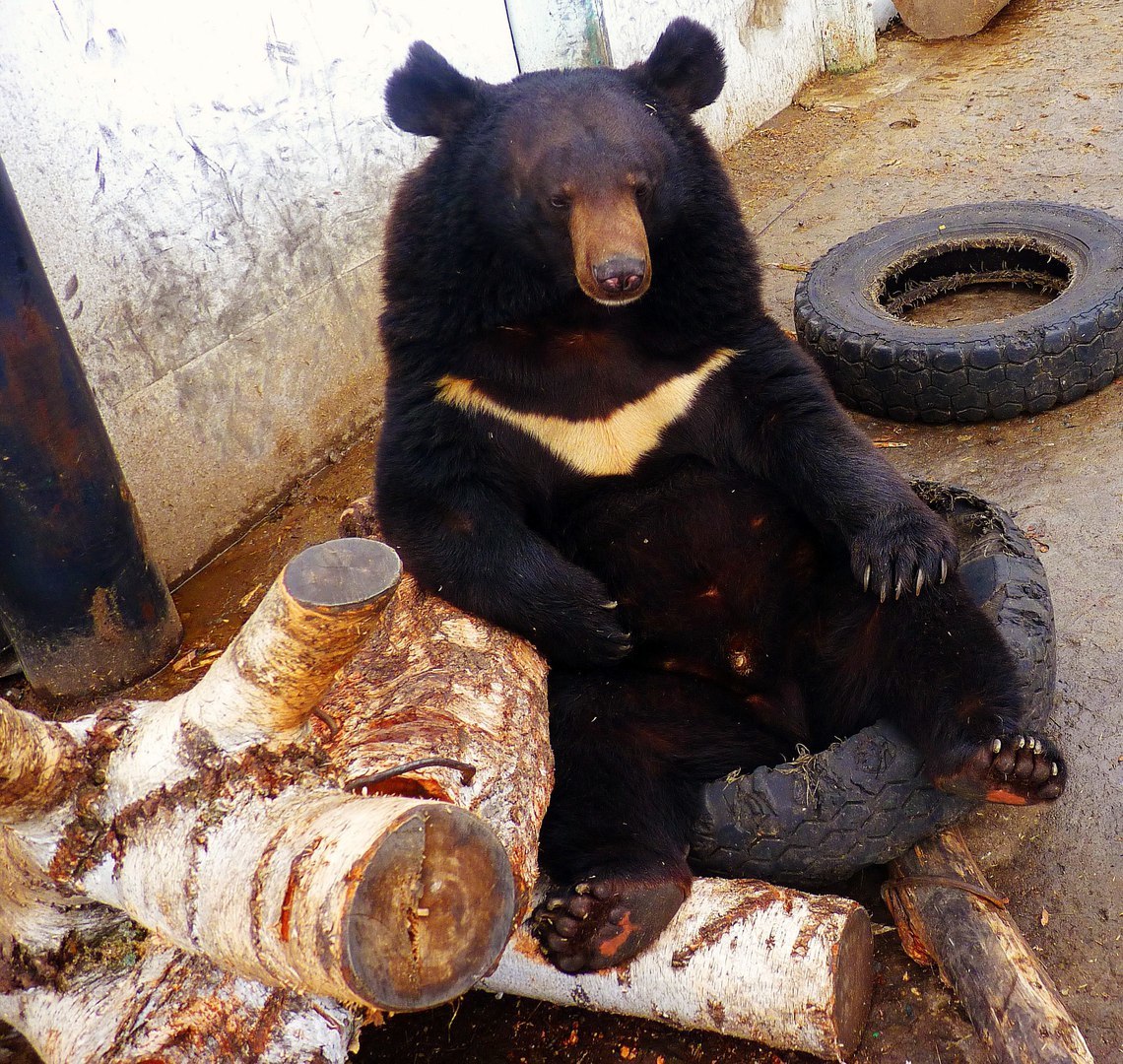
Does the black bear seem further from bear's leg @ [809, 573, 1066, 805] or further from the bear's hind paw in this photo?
the bear's hind paw

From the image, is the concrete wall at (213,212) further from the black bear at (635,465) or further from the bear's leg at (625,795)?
the bear's leg at (625,795)

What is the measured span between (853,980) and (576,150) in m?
1.87

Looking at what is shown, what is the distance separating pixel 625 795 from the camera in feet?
8.64

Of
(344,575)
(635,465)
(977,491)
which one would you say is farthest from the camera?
(977,491)

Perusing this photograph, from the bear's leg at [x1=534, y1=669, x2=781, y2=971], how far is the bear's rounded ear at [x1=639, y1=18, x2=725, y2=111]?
58.0 inches

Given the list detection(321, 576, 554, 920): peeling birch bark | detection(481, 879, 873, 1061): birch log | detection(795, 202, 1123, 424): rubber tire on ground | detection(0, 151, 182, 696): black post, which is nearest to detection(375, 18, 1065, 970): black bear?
detection(321, 576, 554, 920): peeling birch bark

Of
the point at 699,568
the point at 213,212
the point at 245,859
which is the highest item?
the point at 213,212

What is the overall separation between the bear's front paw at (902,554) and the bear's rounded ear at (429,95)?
4.59ft

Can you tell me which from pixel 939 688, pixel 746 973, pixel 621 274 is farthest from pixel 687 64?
pixel 746 973

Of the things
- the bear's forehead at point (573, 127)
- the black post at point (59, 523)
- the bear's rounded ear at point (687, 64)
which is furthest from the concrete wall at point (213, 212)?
the bear's rounded ear at point (687, 64)

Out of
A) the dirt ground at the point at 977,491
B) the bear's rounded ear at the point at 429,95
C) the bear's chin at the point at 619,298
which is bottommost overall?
the dirt ground at the point at 977,491

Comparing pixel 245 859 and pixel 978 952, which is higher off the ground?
pixel 245 859

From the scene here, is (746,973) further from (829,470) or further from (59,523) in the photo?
(59,523)

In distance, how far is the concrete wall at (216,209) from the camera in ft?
12.6
